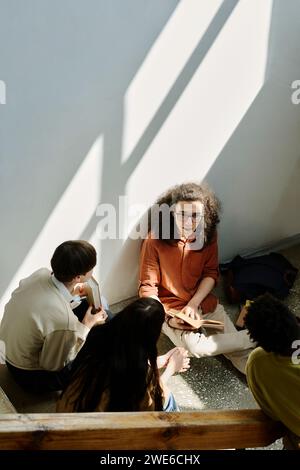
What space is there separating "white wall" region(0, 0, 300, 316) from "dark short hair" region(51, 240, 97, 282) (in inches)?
14.0

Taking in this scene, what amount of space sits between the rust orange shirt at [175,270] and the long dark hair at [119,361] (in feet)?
3.38

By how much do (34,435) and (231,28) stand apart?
2148 mm

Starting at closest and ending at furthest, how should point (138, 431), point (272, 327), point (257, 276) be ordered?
point (138, 431) → point (272, 327) → point (257, 276)

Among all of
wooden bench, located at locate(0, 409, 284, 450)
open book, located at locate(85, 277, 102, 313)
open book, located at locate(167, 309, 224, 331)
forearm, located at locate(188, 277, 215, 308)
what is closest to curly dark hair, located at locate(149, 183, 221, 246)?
forearm, located at locate(188, 277, 215, 308)

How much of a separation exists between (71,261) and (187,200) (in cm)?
83

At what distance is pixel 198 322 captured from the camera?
2980 millimetres

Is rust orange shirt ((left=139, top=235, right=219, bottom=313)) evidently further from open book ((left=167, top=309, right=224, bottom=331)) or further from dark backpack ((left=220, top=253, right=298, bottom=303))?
dark backpack ((left=220, top=253, right=298, bottom=303))

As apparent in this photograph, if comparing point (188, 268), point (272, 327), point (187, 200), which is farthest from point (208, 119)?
point (272, 327)

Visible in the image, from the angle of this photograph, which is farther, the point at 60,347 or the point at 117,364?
the point at 60,347

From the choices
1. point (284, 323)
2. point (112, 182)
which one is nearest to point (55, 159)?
point (112, 182)

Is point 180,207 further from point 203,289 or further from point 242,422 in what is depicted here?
point 242,422

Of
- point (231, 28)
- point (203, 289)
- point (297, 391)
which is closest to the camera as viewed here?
point (297, 391)

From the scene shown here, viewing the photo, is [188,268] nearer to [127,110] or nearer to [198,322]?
[198,322]
